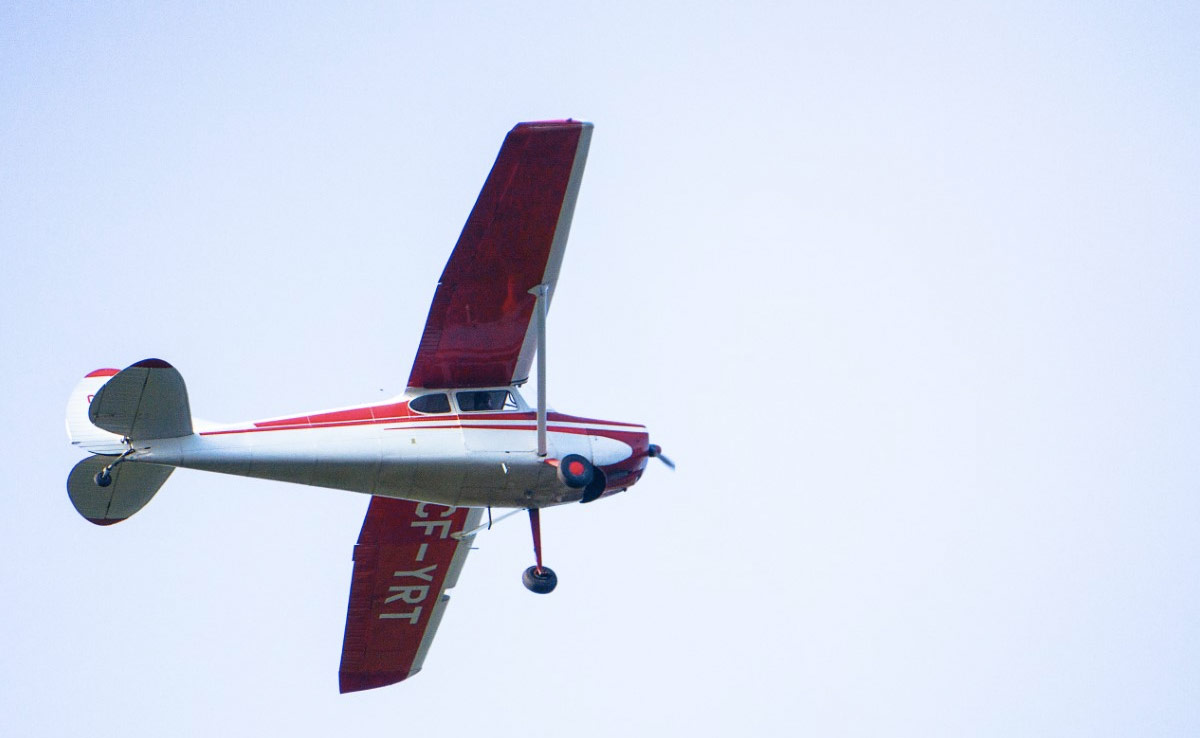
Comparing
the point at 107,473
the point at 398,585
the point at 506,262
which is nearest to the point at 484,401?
the point at 506,262

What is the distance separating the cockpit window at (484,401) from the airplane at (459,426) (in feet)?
0.04

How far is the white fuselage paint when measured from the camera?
704 inches

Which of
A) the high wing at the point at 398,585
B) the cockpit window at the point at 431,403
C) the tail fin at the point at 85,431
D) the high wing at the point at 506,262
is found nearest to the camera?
the high wing at the point at 506,262

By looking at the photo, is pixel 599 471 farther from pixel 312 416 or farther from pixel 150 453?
pixel 150 453

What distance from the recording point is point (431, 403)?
19.2 m

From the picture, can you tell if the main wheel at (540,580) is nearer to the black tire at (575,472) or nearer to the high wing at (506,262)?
the black tire at (575,472)

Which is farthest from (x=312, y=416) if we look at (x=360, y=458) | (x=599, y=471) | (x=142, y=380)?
(x=599, y=471)

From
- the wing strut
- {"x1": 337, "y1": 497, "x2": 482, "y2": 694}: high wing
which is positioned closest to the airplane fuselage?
the wing strut

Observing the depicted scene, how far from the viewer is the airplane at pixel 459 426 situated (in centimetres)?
1772

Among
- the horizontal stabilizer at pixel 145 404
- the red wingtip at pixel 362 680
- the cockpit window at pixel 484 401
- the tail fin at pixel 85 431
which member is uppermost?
the horizontal stabilizer at pixel 145 404

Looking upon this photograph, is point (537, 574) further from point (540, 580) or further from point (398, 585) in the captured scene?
point (398, 585)

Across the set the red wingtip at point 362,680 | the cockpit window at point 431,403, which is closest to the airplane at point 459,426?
the cockpit window at point 431,403

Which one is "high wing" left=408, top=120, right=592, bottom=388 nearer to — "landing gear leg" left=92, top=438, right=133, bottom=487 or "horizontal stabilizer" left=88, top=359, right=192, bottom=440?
"horizontal stabilizer" left=88, top=359, right=192, bottom=440

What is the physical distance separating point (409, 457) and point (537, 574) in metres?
2.21
